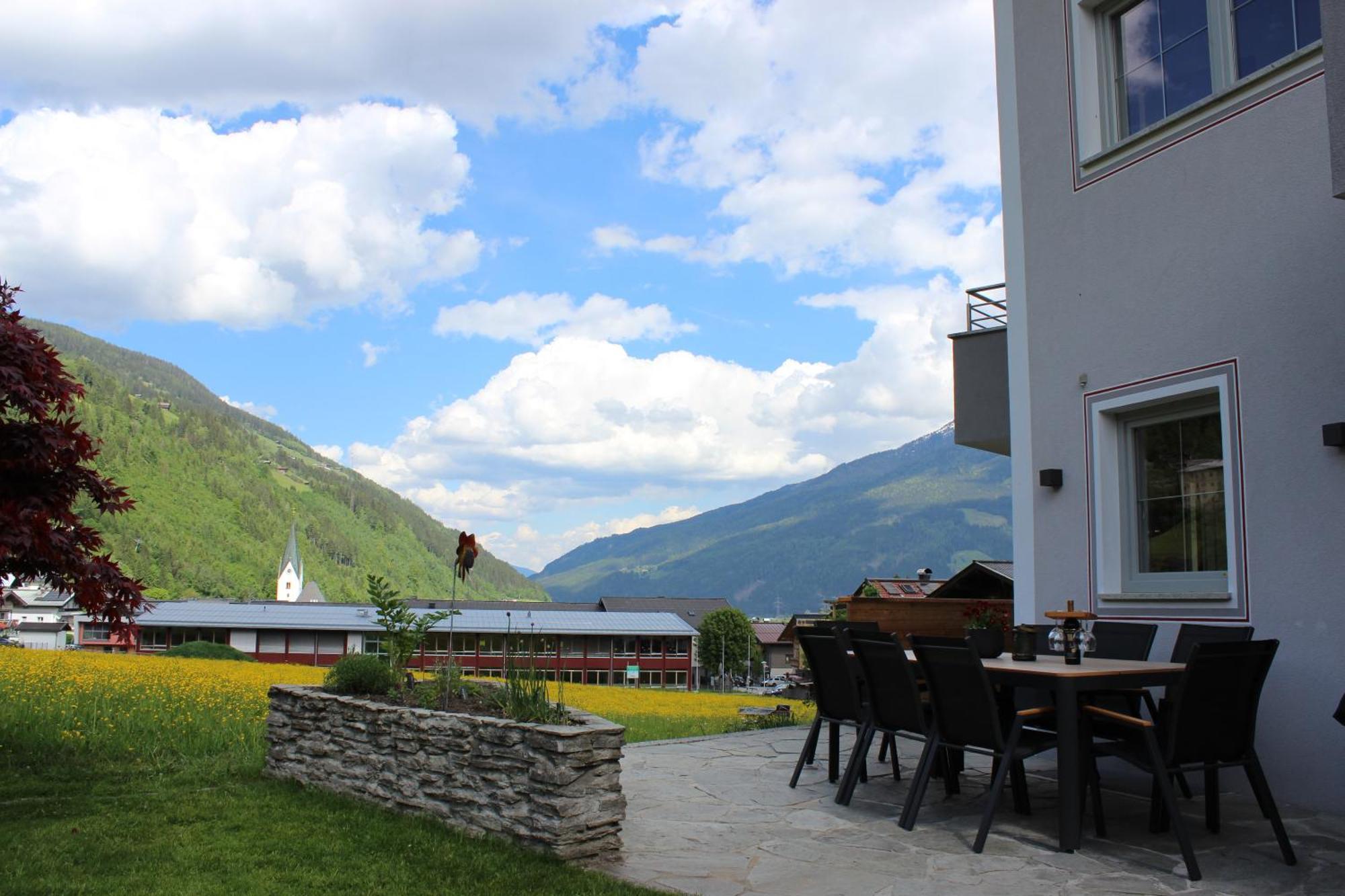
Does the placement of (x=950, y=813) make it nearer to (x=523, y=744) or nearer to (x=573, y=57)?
(x=523, y=744)

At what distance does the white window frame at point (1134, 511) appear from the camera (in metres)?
5.68

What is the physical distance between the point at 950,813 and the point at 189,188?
18.5 meters

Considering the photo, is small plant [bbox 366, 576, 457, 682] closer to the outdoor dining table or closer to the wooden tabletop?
the wooden tabletop

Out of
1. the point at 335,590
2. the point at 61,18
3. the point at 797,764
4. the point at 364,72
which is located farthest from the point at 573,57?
the point at 335,590

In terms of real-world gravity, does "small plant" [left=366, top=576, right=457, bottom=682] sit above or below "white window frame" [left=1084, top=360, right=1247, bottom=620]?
below

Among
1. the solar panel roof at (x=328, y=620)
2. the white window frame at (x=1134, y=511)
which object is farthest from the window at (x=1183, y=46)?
the solar panel roof at (x=328, y=620)

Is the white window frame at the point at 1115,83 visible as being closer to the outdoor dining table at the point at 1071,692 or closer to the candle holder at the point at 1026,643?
the candle holder at the point at 1026,643

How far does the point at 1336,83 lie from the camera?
367 centimetres

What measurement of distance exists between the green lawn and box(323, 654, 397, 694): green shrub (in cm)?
62

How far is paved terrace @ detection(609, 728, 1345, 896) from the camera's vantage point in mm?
3938

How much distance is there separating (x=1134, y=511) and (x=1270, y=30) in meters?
2.98

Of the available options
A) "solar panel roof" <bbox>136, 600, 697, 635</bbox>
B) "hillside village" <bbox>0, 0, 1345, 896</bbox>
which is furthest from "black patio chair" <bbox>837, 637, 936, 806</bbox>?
"solar panel roof" <bbox>136, 600, 697, 635</bbox>

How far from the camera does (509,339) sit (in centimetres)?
2280

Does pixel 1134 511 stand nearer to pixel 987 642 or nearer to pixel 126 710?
pixel 987 642
